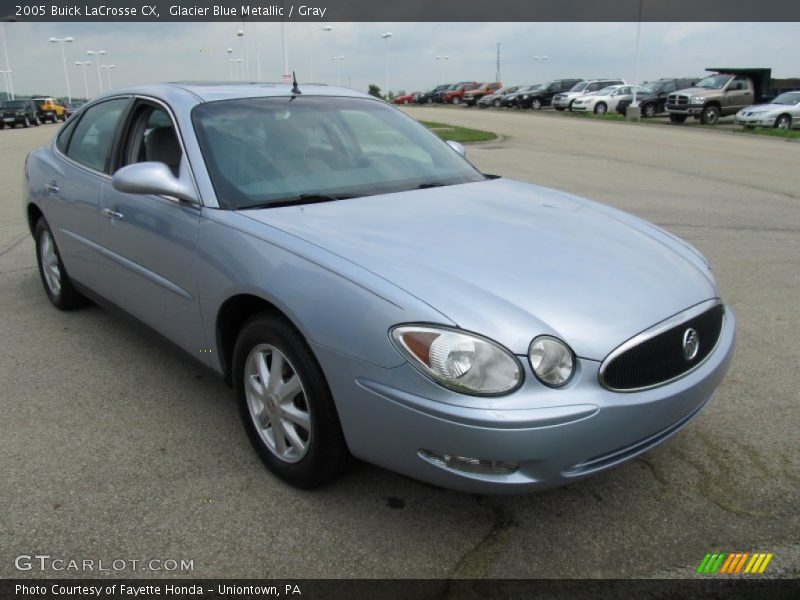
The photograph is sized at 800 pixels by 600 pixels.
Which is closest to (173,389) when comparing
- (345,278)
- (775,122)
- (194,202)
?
(194,202)

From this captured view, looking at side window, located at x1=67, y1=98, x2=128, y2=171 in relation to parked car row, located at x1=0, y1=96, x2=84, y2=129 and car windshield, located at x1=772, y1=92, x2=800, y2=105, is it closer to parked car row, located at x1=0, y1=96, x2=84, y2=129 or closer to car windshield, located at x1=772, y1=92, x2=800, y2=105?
car windshield, located at x1=772, y1=92, x2=800, y2=105

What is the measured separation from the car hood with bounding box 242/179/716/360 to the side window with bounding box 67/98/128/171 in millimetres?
1663

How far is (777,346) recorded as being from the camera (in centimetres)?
436

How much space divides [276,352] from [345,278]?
504mm

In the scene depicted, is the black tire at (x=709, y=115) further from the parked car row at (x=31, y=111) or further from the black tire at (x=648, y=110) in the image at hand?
the parked car row at (x=31, y=111)

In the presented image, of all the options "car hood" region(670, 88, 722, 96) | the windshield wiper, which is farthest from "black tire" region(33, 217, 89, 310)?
"car hood" region(670, 88, 722, 96)

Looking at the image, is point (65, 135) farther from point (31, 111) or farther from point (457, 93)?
point (457, 93)

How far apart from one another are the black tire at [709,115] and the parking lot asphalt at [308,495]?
2606cm

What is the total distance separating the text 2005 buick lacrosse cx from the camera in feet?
7.50

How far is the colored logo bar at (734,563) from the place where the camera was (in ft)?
7.96

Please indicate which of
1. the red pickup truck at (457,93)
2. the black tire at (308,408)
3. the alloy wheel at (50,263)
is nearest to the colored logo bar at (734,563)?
the black tire at (308,408)

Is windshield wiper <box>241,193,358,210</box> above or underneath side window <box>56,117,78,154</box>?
underneath

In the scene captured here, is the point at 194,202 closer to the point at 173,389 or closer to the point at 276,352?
the point at 276,352

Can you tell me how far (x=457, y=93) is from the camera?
Result: 178 ft
